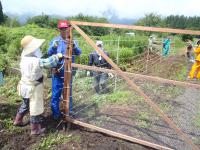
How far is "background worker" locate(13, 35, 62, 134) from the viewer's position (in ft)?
15.4

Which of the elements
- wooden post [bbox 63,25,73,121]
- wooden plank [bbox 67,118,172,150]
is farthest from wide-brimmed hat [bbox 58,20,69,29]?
wooden plank [bbox 67,118,172,150]

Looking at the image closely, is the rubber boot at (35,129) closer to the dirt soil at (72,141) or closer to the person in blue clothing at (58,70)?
the dirt soil at (72,141)

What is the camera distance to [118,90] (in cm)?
804

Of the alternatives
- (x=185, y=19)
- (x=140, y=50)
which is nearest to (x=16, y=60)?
(x=140, y=50)

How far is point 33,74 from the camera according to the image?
476 cm

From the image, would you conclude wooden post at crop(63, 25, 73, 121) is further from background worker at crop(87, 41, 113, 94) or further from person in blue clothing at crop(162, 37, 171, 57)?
person in blue clothing at crop(162, 37, 171, 57)

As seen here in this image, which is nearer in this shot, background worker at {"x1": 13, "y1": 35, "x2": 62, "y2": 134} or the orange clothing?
background worker at {"x1": 13, "y1": 35, "x2": 62, "y2": 134}

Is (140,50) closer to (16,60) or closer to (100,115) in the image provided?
(16,60)

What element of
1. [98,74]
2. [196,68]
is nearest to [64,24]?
[98,74]

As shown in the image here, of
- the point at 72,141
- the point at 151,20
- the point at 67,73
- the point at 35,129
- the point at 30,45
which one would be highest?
the point at 151,20

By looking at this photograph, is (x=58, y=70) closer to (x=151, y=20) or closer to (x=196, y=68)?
(x=196, y=68)

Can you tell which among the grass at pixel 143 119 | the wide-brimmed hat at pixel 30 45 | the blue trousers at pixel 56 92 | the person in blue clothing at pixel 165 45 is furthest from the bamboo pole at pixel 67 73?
the person in blue clothing at pixel 165 45

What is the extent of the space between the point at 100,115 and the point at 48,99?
151 centimetres

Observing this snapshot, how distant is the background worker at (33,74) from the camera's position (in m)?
4.71
